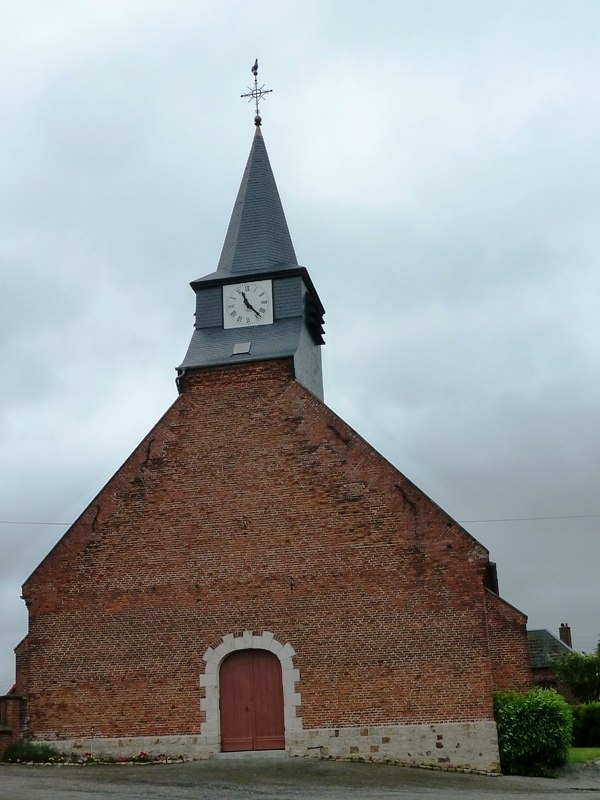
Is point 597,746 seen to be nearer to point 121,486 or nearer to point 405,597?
point 405,597

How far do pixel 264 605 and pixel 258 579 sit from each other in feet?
1.77

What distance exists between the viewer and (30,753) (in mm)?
18125

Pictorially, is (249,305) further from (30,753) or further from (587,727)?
(587,727)

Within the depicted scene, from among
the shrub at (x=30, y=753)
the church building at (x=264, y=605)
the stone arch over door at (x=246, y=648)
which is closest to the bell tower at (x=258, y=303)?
the church building at (x=264, y=605)

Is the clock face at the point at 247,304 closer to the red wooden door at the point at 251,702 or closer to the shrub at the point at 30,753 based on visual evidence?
the red wooden door at the point at 251,702

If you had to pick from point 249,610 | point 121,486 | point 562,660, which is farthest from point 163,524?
point 562,660

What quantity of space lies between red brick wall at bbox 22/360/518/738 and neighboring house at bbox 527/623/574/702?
16.5 m

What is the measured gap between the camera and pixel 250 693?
18297mm

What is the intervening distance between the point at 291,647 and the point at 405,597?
2.48 meters

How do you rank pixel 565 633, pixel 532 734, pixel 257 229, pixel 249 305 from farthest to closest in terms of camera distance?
pixel 565 633
pixel 257 229
pixel 249 305
pixel 532 734

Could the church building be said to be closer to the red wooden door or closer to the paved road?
the red wooden door

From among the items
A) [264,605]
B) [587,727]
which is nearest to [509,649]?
[264,605]

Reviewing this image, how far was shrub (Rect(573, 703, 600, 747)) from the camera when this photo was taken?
28.2m

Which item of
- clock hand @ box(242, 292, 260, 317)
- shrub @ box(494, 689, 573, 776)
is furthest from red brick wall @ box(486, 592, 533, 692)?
clock hand @ box(242, 292, 260, 317)
